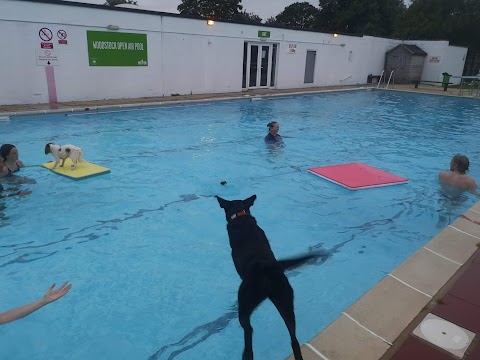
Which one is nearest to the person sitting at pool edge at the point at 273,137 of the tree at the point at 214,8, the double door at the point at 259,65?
the double door at the point at 259,65

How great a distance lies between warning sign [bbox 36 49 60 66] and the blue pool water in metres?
3.38

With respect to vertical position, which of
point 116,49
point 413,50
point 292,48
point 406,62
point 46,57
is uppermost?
point 413,50

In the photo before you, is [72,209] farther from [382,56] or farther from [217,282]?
[382,56]

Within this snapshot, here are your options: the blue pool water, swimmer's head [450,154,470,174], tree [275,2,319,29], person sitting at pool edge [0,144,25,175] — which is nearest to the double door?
the blue pool water

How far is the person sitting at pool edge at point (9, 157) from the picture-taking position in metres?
6.57

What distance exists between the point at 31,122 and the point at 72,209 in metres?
7.52

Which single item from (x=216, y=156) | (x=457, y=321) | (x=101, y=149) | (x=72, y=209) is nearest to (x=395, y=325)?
(x=457, y=321)

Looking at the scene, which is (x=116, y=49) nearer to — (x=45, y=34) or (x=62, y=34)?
(x=62, y=34)

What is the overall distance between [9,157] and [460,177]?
821 cm

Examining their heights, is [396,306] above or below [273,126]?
below

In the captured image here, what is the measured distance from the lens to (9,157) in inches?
265

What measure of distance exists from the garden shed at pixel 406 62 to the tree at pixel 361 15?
10624mm

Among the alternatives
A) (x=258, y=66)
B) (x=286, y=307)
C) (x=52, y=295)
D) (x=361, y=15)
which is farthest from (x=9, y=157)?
(x=361, y=15)

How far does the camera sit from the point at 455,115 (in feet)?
56.4
